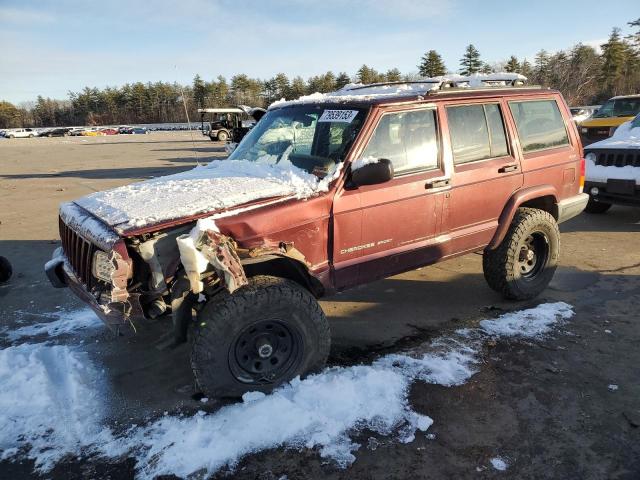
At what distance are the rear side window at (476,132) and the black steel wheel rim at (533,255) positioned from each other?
1008 millimetres

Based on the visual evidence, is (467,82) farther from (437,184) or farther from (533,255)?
(533,255)

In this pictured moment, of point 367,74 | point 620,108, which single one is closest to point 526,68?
point 367,74

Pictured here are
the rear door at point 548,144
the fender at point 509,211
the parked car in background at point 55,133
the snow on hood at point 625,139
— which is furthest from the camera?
the parked car in background at point 55,133

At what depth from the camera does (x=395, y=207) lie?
3611 millimetres

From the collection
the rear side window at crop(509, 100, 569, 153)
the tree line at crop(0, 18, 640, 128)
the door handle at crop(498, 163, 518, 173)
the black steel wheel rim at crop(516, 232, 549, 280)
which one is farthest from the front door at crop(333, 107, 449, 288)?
the tree line at crop(0, 18, 640, 128)

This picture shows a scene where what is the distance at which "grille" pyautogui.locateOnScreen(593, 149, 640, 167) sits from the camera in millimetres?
7184

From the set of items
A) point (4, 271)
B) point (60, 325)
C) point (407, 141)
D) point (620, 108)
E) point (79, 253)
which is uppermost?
point (620, 108)

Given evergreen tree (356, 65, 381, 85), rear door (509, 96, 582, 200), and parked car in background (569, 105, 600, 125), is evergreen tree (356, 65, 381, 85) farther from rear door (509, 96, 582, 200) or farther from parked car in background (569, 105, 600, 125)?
rear door (509, 96, 582, 200)

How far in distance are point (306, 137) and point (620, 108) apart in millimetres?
14183

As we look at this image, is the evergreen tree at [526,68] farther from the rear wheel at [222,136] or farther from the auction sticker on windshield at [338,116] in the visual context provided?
the auction sticker on windshield at [338,116]

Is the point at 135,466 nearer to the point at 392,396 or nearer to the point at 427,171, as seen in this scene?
the point at 392,396

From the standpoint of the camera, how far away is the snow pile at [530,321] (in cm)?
400

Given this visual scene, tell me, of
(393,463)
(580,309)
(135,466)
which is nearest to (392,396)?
(393,463)

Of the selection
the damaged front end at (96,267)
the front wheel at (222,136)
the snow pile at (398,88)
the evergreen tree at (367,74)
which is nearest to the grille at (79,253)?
the damaged front end at (96,267)
